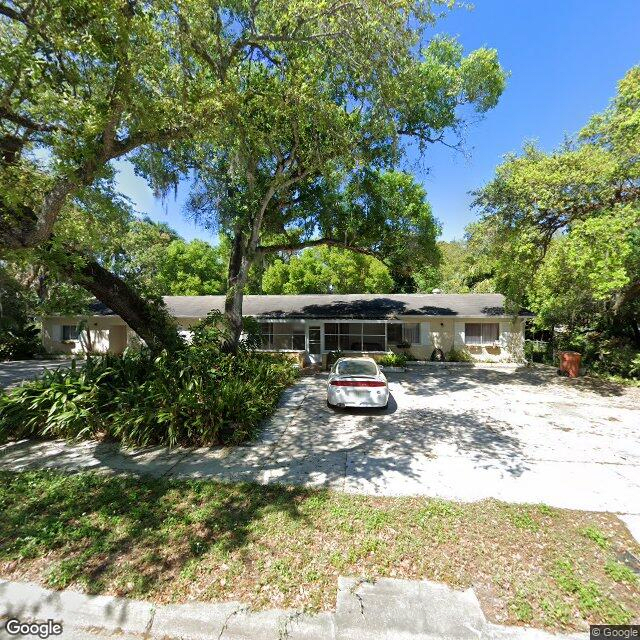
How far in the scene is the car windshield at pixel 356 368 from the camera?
8.85m

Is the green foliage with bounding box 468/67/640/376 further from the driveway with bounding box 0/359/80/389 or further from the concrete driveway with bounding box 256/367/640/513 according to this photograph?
the driveway with bounding box 0/359/80/389

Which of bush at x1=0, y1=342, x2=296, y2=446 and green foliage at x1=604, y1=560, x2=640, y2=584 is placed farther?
bush at x1=0, y1=342, x2=296, y2=446

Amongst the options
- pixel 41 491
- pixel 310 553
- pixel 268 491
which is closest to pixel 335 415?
pixel 268 491

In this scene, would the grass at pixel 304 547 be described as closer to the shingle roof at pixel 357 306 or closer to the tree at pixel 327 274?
the shingle roof at pixel 357 306

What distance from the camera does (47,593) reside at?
311cm

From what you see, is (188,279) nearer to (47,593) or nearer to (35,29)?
(35,29)

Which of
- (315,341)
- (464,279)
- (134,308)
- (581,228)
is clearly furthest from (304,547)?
(464,279)

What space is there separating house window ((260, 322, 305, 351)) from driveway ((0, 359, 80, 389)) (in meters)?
9.65

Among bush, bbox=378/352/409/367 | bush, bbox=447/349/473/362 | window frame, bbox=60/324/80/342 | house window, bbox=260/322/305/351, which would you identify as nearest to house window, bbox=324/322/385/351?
house window, bbox=260/322/305/351

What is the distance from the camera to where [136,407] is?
669cm

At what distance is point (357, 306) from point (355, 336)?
1818 mm

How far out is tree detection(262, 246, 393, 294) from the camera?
85.4 ft

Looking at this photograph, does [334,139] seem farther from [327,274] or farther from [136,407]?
[327,274]

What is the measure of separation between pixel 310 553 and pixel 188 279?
30.1m
